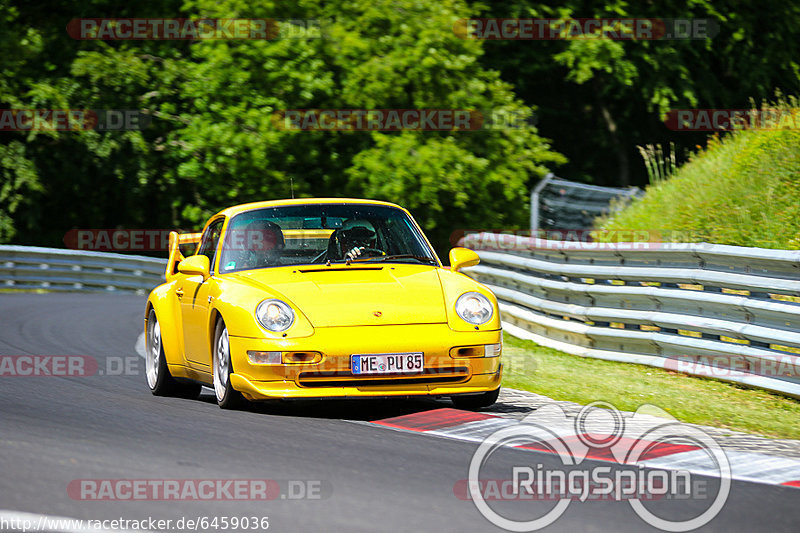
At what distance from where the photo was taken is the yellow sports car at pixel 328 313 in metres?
7.59

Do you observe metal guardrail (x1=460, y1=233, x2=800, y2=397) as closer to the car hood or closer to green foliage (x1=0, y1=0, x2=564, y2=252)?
the car hood

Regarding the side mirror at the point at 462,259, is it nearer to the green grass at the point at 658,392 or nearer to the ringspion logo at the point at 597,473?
the green grass at the point at 658,392

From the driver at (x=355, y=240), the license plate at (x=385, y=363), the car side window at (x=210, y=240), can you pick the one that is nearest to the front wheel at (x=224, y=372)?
the license plate at (x=385, y=363)

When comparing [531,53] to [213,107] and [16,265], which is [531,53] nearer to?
[213,107]

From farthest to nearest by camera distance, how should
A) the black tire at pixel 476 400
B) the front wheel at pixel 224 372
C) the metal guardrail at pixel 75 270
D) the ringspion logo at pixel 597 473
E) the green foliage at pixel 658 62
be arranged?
the green foliage at pixel 658 62 → the metal guardrail at pixel 75 270 → the black tire at pixel 476 400 → the front wheel at pixel 224 372 → the ringspion logo at pixel 597 473

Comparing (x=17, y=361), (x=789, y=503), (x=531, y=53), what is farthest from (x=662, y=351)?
(x=531, y=53)

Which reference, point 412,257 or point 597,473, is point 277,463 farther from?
point 412,257

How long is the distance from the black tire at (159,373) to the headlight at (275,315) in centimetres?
190

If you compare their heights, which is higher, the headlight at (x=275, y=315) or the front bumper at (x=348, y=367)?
the headlight at (x=275, y=315)

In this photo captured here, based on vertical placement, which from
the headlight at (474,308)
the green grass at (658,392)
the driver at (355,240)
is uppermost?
the driver at (355,240)

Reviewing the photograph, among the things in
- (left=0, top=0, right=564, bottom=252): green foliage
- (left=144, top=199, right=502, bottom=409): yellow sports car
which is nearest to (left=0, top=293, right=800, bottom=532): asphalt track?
(left=144, top=199, right=502, bottom=409): yellow sports car

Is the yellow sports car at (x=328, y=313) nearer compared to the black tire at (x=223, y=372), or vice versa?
the yellow sports car at (x=328, y=313)

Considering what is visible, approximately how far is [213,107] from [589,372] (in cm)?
1581

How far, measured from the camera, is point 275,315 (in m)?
7.68
